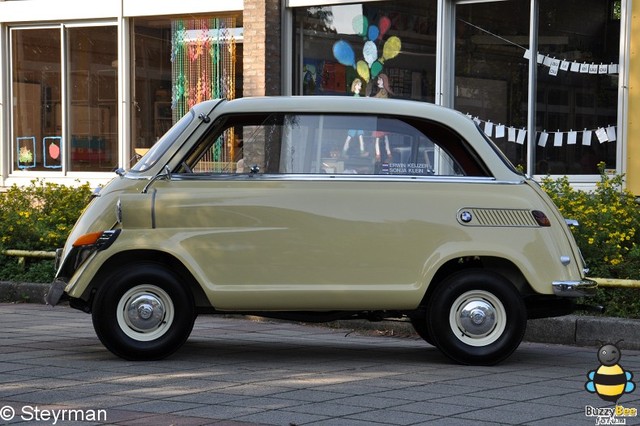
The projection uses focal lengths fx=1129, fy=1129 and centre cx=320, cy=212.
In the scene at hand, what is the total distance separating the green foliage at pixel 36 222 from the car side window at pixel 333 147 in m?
4.92

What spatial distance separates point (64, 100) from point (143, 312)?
11801 mm

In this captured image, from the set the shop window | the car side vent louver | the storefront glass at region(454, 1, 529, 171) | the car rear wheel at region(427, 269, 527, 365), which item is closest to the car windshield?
the car side vent louver

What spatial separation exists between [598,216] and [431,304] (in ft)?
11.5

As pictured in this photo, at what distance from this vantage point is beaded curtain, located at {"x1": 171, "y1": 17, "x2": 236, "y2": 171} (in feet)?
58.0

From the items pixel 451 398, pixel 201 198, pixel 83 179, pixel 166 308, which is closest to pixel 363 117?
pixel 201 198

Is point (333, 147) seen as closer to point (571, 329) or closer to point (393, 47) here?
point (571, 329)

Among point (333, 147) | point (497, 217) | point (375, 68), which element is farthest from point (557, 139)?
point (333, 147)

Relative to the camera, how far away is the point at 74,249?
8.21 m

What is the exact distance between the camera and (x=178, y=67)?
59.9 feet

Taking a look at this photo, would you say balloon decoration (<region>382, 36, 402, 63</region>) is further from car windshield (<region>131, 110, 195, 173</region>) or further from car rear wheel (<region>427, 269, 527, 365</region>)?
car rear wheel (<region>427, 269, 527, 365</region>)

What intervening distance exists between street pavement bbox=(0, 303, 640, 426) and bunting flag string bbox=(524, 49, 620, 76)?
5.71 meters

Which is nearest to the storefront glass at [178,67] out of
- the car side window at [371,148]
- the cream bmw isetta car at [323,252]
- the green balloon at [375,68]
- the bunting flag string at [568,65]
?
the green balloon at [375,68]

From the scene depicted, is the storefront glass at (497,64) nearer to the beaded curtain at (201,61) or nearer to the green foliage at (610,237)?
the beaded curtain at (201,61)

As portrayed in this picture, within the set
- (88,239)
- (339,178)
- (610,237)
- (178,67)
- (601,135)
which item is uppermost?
(178,67)
